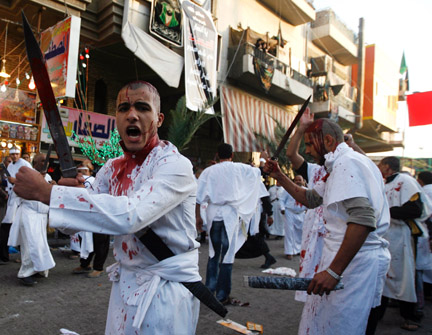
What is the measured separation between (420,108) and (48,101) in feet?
32.3

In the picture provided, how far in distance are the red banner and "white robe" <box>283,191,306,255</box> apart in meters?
3.76

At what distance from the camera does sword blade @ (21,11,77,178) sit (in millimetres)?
1500

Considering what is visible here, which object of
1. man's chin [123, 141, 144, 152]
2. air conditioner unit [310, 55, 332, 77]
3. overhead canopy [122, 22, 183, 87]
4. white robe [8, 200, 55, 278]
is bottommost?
white robe [8, 200, 55, 278]

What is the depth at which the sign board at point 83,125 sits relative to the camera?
9750 millimetres

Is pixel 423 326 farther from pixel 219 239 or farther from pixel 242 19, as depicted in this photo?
pixel 242 19

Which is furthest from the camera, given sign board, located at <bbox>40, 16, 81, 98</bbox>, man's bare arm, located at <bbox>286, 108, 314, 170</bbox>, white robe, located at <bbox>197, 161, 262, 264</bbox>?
sign board, located at <bbox>40, 16, 81, 98</bbox>

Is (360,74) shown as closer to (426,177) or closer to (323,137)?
(426,177)

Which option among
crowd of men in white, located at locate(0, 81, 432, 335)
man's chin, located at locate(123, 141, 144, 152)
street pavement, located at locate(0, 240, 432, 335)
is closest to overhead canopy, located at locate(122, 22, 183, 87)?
street pavement, located at locate(0, 240, 432, 335)

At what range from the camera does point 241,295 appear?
17.2 feet

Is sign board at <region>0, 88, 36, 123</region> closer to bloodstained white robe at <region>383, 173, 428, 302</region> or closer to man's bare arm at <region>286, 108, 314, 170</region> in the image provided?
man's bare arm at <region>286, 108, 314, 170</region>

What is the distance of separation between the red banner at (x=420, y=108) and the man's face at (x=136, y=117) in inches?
365

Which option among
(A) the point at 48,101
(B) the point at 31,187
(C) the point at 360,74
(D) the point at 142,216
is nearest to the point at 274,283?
(D) the point at 142,216

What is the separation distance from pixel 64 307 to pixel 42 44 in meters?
6.67

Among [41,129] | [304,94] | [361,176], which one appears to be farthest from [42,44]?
[304,94]
